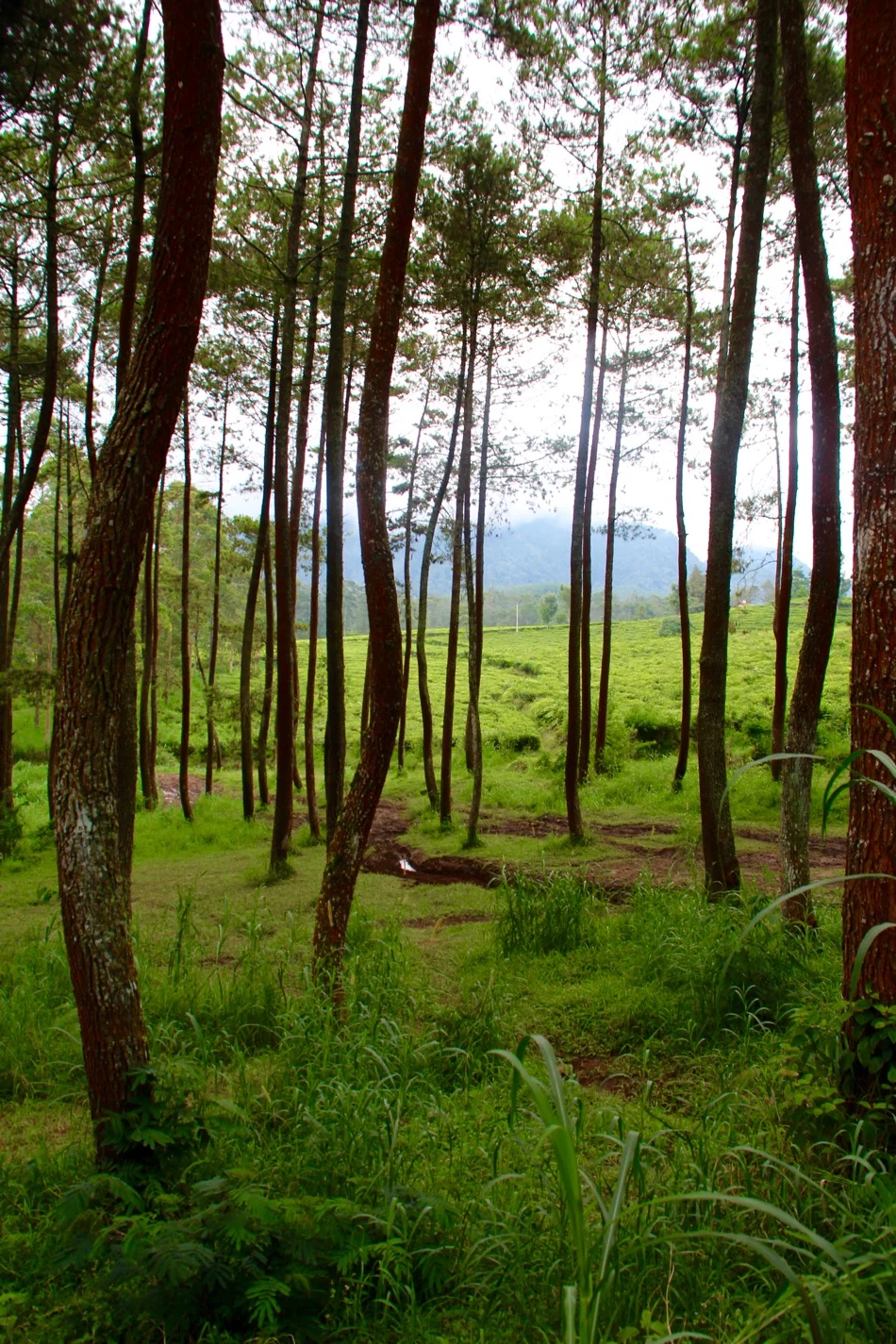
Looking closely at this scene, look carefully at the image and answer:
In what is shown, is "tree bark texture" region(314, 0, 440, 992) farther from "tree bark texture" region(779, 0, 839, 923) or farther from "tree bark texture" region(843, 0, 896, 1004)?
"tree bark texture" region(843, 0, 896, 1004)

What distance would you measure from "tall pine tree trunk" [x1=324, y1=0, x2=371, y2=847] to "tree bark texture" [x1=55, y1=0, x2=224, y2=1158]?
415 cm

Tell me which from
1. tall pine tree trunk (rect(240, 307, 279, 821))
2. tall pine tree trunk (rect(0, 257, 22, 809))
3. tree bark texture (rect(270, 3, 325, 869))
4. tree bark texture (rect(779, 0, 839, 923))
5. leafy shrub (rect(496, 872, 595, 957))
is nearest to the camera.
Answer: tree bark texture (rect(779, 0, 839, 923))

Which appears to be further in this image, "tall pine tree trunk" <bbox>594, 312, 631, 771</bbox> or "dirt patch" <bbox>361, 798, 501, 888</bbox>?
"tall pine tree trunk" <bbox>594, 312, 631, 771</bbox>

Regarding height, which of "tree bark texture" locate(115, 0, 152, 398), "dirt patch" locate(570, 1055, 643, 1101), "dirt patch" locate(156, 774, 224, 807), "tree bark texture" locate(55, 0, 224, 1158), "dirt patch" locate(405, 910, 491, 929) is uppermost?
"tree bark texture" locate(115, 0, 152, 398)

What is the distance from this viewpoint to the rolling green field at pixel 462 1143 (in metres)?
1.97

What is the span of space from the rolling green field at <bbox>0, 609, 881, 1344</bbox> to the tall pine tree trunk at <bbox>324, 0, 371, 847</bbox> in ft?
5.82

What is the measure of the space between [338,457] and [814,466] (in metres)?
4.36

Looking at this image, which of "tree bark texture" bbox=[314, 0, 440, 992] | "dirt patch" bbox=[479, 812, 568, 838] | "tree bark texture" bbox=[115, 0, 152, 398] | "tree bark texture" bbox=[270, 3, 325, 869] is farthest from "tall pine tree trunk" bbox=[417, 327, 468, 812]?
"tree bark texture" bbox=[314, 0, 440, 992]

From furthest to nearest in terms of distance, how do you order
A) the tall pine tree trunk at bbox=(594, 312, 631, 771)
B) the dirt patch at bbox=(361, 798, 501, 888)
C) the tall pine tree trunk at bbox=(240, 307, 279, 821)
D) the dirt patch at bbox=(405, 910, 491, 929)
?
the tall pine tree trunk at bbox=(594, 312, 631, 771), the tall pine tree trunk at bbox=(240, 307, 279, 821), the dirt patch at bbox=(361, 798, 501, 888), the dirt patch at bbox=(405, 910, 491, 929)

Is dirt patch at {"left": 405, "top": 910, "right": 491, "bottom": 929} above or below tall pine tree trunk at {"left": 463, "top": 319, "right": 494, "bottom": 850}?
below

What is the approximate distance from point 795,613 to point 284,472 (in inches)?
1412

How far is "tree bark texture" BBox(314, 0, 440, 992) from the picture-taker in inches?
195

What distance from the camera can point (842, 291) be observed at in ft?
35.1

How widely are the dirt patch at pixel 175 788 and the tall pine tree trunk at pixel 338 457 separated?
11.6 meters
